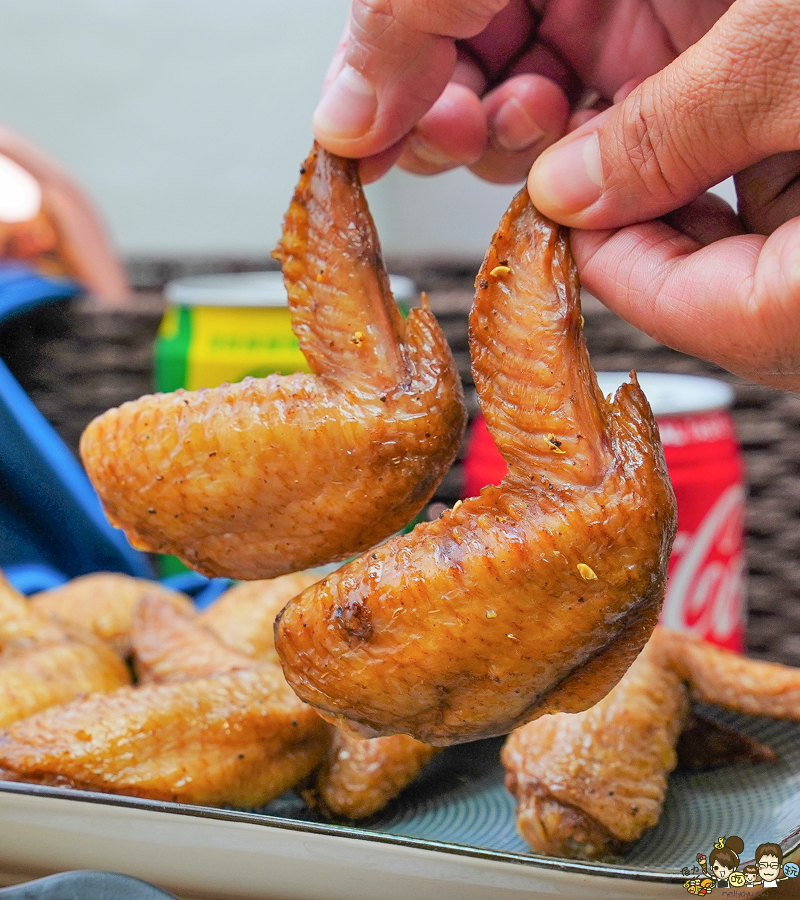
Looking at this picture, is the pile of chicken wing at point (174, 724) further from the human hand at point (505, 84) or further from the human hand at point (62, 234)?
the human hand at point (62, 234)

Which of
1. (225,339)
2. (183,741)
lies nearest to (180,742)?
(183,741)

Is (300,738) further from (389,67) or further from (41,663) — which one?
(389,67)

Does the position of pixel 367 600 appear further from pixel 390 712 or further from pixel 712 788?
pixel 712 788

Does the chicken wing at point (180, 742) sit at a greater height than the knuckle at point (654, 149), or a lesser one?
lesser

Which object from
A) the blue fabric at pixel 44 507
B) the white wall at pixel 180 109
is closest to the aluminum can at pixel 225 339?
the blue fabric at pixel 44 507

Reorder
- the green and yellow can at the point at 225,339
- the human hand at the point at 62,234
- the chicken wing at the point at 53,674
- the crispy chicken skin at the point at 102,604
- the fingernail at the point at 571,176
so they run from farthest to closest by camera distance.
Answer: the human hand at the point at 62,234 < the green and yellow can at the point at 225,339 < the crispy chicken skin at the point at 102,604 < the chicken wing at the point at 53,674 < the fingernail at the point at 571,176

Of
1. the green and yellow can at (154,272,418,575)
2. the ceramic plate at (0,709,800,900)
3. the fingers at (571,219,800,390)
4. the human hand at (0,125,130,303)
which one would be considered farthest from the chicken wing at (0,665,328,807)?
the human hand at (0,125,130,303)
